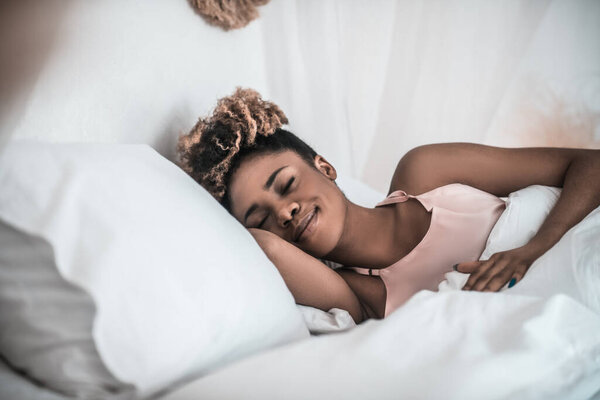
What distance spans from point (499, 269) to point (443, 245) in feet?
0.80

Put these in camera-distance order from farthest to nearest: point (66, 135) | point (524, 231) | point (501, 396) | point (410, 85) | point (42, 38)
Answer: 1. point (410, 85)
2. point (524, 231)
3. point (66, 135)
4. point (42, 38)
5. point (501, 396)

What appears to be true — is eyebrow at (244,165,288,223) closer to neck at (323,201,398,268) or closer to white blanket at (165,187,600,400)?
neck at (323,201,398,268)

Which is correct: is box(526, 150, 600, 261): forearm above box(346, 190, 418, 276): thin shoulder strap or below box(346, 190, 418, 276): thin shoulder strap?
above

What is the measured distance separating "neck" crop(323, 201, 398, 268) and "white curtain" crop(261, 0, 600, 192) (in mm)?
534

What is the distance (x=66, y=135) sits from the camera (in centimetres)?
81

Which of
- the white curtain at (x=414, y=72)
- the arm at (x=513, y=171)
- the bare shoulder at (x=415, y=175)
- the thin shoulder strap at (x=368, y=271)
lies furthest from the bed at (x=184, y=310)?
the white curtain at (x=414, y=72)

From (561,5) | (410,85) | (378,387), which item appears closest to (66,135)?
(378,387)

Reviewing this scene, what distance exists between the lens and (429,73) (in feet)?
5.42

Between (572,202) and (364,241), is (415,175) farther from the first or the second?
(572,202)

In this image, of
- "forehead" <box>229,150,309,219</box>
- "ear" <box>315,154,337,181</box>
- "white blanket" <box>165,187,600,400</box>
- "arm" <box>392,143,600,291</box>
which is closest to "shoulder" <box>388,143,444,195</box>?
"arm" <box>392,143,600,291</box>

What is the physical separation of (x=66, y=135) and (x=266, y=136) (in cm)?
44

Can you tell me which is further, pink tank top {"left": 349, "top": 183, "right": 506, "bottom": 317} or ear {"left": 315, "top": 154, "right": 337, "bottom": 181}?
ear {"left": 315, "top": 154, "right": 337, "bottom": 181}

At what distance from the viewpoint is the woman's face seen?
101 cm

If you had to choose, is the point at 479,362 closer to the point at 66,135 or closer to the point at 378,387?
the point at 378,387
